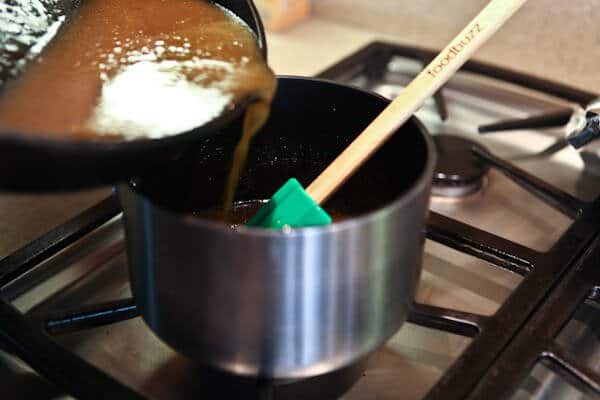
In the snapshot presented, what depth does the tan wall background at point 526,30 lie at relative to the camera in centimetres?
85

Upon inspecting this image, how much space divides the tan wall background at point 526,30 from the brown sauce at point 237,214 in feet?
1.35

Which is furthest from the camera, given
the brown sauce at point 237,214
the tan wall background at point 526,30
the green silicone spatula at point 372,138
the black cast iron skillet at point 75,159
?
the tan wall background at point 526,30

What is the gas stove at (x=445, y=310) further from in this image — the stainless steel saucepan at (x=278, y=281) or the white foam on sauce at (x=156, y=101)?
the white foam on sauce at (x=156, y=101)

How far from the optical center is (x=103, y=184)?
40 cm

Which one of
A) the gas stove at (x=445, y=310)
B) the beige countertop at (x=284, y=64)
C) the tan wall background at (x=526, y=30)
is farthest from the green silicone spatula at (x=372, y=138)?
the tan wall background at (x=526, y=30)

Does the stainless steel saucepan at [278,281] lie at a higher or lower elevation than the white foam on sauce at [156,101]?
lower

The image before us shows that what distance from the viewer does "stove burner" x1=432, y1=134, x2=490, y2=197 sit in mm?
717

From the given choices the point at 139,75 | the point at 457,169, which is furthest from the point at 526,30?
the point at 139,75

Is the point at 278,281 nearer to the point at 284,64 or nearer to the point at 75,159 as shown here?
the point at 75,159

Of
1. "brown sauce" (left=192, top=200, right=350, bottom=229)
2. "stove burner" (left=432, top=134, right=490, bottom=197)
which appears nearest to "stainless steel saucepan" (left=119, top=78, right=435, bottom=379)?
"brown sauce" (left=192, top=200, right=350, bottom=229)

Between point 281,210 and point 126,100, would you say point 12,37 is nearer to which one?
point 126,100

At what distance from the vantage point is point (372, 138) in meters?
0.50

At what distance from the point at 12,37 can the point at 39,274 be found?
0.65 ft

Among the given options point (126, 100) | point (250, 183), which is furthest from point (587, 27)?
point (126, 100)
